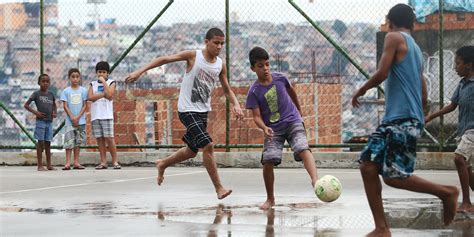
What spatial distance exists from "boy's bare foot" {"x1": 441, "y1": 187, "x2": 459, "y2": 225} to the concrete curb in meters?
7.90

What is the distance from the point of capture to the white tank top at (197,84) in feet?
39.8

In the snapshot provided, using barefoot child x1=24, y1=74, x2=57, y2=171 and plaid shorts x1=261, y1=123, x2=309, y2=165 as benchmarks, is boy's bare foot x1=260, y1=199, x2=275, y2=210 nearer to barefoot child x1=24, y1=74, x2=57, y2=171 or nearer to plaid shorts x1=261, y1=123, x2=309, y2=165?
plaid shorts x1=261, y1=123, x2=309, y2=165

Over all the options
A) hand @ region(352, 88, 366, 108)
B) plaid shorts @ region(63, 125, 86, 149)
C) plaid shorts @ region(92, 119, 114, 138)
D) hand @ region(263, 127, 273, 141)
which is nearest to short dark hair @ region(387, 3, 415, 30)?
hand @ region(352, 88, 366, 108)

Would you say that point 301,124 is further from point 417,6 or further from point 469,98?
point 417,6

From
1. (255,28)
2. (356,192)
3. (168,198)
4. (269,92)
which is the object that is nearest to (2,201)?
(168,198)

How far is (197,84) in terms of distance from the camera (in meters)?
12.2

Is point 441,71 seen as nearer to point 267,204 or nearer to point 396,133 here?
point 267,204

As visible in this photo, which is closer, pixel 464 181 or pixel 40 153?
pixel 464 181

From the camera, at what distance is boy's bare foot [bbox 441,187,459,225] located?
8.58 metres

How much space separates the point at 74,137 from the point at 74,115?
33cm

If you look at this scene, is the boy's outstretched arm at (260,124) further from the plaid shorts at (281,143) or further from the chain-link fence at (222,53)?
the chain-link fence at (222,53)

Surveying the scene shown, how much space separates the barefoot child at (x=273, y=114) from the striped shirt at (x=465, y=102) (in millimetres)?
1480

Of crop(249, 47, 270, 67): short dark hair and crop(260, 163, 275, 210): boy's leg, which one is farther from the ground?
crop(249, 47, 270, 67): short dark hair

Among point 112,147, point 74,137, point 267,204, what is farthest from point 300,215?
point 74,137
